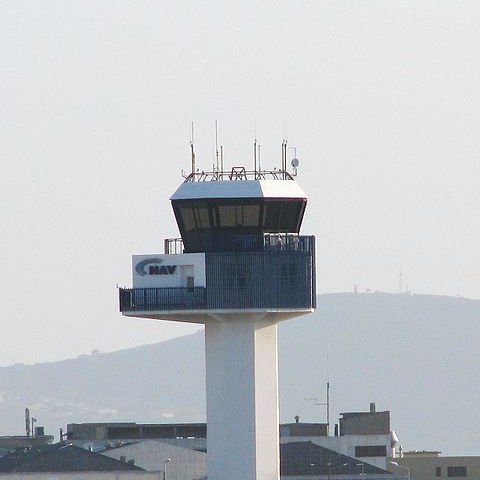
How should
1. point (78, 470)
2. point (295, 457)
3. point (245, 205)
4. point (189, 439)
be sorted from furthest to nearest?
1. point (189, 439)
2. point (295, 457)
3. point (78, 470)
4. point (245, 205)

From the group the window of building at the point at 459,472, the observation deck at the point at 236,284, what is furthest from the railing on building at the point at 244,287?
the window of building at the point at 459,472

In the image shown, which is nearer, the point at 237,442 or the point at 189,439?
the point at 237,442

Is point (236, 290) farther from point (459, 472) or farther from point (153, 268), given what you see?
point (459, 472)

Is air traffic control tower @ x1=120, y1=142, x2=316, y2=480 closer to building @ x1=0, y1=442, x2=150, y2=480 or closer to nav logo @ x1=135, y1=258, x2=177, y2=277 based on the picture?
nav logo @ x1=135, y1=258, x2=177, y2=277

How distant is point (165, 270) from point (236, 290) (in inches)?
103

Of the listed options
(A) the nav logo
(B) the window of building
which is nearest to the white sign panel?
(A) the nav logo

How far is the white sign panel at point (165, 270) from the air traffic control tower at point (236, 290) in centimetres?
3

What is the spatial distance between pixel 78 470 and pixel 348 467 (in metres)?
18.9

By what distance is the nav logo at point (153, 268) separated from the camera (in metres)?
92.9

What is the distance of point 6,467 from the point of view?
6447 inches

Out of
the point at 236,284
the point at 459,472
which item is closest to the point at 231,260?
the point at 236,284

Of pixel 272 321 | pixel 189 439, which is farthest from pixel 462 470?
pixel 272 321

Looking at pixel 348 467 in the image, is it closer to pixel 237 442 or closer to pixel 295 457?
pixel 295 457

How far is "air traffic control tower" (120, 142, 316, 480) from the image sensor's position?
92.4m
